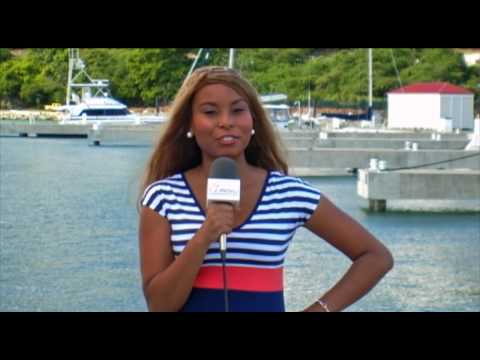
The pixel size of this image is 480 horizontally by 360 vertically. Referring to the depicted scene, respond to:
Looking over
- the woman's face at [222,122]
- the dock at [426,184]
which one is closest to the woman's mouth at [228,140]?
the woman's face at [222,122]

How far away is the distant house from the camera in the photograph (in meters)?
45.6

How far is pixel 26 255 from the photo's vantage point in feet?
57.6

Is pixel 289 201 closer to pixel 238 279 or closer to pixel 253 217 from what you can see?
pixel 253 217

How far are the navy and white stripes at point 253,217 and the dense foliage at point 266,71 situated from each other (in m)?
47.8

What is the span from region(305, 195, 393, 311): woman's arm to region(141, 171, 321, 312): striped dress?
2.1 inches

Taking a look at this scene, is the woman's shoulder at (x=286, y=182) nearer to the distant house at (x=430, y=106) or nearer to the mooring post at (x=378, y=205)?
the mooring post at (x=378, y=205)

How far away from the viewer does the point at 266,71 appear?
60500mm

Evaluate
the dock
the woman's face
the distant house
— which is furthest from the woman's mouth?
the distant house

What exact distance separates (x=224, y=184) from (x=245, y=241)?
0.18 m

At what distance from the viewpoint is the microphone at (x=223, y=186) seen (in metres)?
2.60

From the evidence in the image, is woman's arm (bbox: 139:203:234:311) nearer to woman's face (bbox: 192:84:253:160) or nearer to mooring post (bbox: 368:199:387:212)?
woman's face (bbox: 192:84:253:160)

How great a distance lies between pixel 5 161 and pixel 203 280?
4075 cm
